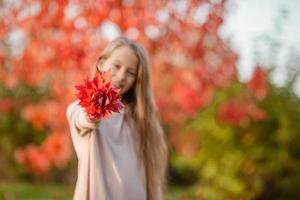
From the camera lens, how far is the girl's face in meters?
2.96

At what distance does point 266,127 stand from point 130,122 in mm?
5691

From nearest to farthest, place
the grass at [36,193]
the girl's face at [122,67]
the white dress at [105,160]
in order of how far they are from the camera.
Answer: the white dress at [105,160] → the girl's face at [122,67] → the grass at [36,193]

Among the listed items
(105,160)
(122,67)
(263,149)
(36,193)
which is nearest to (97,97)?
(105,160)

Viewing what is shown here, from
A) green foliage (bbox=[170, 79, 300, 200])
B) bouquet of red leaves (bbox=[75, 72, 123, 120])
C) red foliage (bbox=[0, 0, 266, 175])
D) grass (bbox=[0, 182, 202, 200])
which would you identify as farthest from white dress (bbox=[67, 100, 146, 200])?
grass (bbox=[0, 182, 202, 200])

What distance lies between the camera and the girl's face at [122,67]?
2.96 m

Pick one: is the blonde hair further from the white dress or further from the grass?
the grass

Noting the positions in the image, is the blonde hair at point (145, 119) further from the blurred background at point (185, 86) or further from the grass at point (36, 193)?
the grass at point (36, 193)

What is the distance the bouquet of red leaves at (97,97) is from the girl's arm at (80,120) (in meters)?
0.13

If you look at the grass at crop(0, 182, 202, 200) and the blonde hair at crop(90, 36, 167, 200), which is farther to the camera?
the grass at crop(0, 182, 202, 200)

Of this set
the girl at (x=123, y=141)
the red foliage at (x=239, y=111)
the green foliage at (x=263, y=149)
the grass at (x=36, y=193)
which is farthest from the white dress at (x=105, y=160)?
the grass at (x=36, y=193)

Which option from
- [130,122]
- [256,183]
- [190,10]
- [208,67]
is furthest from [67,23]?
[256,183]

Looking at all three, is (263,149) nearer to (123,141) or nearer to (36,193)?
(36,193)

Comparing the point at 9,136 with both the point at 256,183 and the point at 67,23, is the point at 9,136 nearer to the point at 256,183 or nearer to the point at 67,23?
the point at 256,183

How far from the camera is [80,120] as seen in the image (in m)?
2.60
